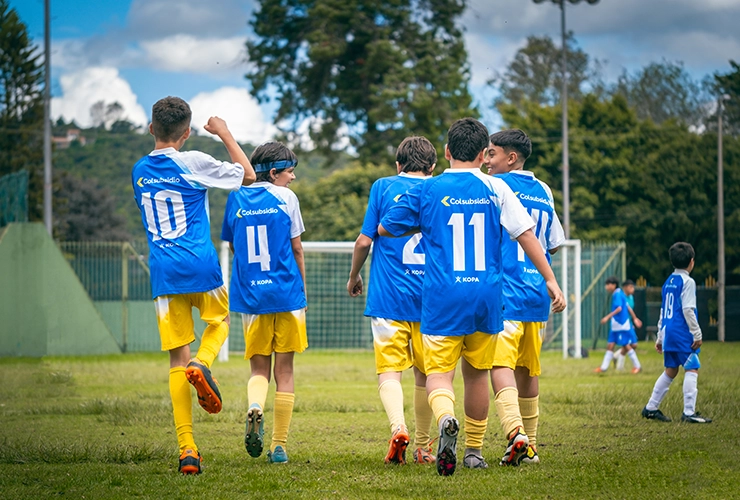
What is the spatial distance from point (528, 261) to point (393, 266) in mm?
906

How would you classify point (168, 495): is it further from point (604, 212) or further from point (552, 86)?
point (552, 86)

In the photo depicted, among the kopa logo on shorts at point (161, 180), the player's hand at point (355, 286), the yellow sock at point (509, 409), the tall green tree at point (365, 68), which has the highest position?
the tall green tree at point (365, 68)

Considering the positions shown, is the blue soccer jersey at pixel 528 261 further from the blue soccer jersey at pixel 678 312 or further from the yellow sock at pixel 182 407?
the blue soccer jersey at pixel 678 312

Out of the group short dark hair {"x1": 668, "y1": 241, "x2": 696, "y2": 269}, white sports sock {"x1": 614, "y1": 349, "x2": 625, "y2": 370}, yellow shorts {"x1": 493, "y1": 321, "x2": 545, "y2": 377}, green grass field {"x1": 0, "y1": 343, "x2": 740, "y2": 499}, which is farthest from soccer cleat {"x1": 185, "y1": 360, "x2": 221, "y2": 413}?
white sports sock {"x1": 614, "y1": 349, "x2": 625, "y2": 370}

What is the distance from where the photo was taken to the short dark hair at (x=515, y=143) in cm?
616

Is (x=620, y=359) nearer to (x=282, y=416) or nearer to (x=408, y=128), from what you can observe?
(x=282, y=416)

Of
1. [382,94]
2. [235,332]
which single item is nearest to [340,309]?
[235,332]

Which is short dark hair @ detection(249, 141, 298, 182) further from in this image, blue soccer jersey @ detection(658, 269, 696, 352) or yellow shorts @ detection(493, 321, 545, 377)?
blue soccer jersey @ detection(658, 269, 696, 352)

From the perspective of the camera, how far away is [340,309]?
74.9 ft

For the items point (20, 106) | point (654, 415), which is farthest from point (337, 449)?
point (20, 106)

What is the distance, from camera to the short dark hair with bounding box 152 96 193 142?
5.52m

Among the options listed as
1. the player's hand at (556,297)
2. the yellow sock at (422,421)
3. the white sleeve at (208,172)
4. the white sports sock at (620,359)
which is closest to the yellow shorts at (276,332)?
the yellow sock at (422,421)

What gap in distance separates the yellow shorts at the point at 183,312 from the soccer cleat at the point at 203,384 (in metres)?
0.32

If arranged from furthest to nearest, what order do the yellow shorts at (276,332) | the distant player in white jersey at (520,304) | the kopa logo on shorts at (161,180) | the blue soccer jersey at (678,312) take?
the blue soccer jersey at (678,312) < the yellow shorts at (276,332) < the distant player in white jersey at (520,304) < the kopa logo on shorts at (161,180)
